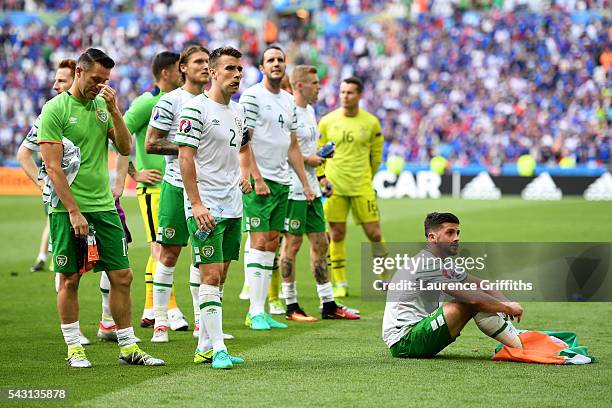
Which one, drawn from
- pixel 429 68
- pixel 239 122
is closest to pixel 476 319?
pixel 239 122

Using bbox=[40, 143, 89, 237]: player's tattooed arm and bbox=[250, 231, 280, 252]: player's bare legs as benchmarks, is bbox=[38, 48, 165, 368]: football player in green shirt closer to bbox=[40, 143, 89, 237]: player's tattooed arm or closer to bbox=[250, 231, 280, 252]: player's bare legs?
bbox=[40, 143, 89, 237]: player's tattooed arm

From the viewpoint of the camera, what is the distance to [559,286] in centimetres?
915

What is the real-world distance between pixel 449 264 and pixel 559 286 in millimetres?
2124

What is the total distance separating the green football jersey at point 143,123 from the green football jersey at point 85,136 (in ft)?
5.87

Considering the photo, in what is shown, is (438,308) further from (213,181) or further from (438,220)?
(213,181)

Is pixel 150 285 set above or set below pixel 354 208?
below

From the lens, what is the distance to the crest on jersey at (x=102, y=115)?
7.46m

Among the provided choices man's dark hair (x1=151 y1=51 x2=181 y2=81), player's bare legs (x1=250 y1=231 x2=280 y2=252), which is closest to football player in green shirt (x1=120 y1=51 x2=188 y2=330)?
man's dark hair (x1=151 y1=51 x2=181 y2=81)

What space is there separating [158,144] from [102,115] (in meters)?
0.98

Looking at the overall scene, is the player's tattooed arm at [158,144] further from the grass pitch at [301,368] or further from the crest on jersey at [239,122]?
the grass pitch at [301,368]

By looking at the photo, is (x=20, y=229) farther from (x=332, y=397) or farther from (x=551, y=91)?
(x=551, y=91)

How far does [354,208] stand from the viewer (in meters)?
12.3

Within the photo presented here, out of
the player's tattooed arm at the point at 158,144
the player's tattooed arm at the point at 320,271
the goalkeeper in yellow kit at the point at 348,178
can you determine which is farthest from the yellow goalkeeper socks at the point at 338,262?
the player's tattooed arm at the point at 158,144

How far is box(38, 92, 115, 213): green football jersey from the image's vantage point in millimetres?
7238
